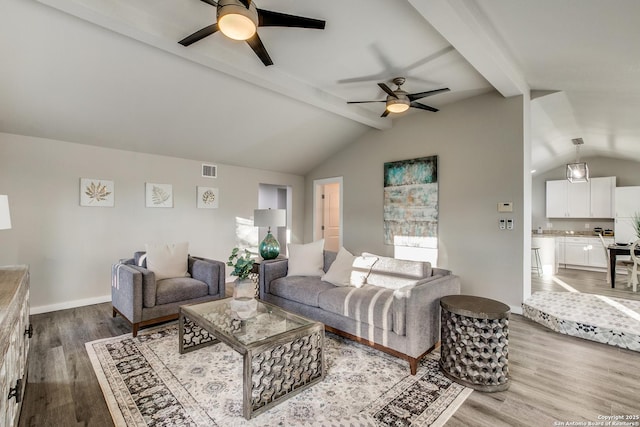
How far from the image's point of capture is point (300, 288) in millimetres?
3350

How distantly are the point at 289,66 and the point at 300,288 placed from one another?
2.54 meters

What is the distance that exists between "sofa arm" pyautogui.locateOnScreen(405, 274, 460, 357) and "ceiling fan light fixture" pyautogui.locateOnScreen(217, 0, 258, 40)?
2274mm

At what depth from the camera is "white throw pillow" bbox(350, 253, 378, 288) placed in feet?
10.8

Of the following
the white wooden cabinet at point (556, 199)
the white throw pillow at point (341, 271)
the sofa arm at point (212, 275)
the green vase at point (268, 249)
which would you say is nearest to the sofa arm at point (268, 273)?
the green vase at point (268, 249)

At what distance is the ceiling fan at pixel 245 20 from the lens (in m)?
1.97

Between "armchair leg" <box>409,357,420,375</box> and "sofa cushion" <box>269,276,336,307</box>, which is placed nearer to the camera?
"armchair leg" <box>409,357,420,375</box>

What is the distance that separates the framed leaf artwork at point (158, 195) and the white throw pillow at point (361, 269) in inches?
129

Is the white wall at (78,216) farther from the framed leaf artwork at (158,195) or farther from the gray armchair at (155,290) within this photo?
the gray armchair at (155,290)

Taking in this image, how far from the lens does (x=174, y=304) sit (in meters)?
3.38

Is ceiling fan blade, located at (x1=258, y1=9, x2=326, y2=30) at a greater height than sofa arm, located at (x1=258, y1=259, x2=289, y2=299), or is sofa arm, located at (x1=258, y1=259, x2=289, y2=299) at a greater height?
ceiling fan blade, located at (x1=258, y1=9, x2=326, y2=30)

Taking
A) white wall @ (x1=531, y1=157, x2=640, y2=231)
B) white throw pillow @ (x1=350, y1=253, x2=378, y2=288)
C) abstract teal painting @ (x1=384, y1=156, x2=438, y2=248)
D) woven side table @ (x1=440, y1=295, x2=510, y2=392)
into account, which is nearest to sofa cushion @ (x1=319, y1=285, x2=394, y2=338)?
white throw pillow @ (x1=350, y1=253, x2=378, y2=288)

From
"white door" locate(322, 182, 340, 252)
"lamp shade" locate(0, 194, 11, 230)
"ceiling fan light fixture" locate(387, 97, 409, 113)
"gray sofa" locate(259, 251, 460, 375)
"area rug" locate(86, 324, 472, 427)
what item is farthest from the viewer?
"white door" locate(322, 182, 340, 252)

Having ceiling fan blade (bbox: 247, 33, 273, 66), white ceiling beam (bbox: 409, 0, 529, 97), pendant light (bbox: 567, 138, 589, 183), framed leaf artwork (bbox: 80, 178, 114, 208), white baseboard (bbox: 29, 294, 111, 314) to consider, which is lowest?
white baseboard (bbox: 29, 294, 111, 314)

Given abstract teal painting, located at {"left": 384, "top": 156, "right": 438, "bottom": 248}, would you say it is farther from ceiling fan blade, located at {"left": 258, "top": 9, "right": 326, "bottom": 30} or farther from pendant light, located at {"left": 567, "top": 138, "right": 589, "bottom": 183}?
ceiling fan blade, located at {"left": 258, "top": 9, "right": 326, "bottom": 30}
